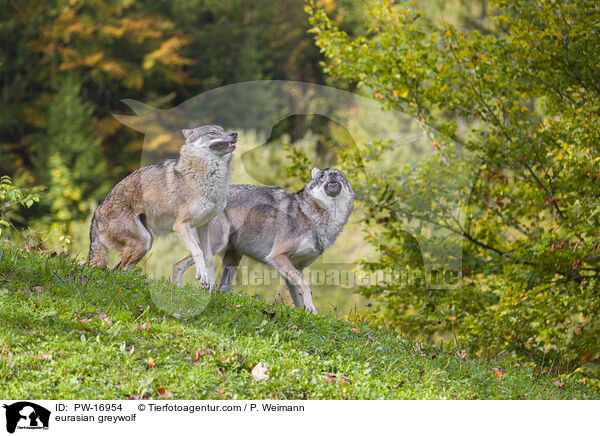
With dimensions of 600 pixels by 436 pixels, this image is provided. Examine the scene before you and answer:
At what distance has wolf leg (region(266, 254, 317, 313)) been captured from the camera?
6.24m

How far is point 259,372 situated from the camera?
4.21m

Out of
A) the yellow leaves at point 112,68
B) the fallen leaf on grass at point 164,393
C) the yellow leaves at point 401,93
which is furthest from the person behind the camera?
the yellow leaves at point 112,68

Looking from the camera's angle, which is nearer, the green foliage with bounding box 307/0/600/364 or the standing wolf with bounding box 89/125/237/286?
the standing wolf with bounding box 89/125/237/286

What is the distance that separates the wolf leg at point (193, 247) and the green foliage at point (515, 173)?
9.85 ft

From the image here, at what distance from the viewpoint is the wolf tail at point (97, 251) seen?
20.8 ft

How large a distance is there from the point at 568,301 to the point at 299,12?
639 inches

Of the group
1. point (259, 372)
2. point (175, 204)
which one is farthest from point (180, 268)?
point (259, 372)

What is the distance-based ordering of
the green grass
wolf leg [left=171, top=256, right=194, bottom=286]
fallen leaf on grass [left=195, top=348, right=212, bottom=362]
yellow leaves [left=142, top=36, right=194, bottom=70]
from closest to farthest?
the green grass → fallen leaf on grass [left=195, top=348, right=212, bottom=362] → wolf leg [left=171, top=256, right=194, bottom=286] → yellow leaves [left=142, top=36, right=194, bottom=70]

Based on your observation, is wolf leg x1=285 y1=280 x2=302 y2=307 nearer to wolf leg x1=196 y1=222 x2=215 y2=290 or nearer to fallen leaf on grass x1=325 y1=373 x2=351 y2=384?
wolf leg x1=196 y1=222 x2=215 y2=290

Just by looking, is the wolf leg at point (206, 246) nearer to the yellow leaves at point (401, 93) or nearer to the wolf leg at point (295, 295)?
the wolf leg at point (295, 295)

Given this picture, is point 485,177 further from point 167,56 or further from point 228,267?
point 167,56
